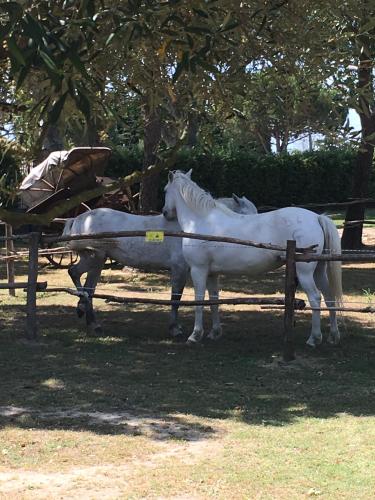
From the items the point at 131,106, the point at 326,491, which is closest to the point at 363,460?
the point at 326,491

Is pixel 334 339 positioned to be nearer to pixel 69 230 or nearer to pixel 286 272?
pixel 286 272

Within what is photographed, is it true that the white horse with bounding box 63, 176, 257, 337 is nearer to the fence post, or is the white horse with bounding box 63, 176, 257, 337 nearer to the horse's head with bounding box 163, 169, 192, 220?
the horse's head with bounding box 163, 169, 192, 220

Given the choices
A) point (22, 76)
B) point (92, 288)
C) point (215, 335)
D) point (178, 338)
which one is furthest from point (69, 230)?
point (22, 76)

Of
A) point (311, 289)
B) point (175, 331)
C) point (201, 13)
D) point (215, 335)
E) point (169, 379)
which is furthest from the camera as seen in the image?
point (175, 331)

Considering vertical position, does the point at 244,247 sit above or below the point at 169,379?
above

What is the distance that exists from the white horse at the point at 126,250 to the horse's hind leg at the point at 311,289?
1.58 metres

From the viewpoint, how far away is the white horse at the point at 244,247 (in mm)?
7684

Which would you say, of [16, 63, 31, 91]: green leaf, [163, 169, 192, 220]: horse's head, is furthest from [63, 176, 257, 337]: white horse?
[16, 63, 31, 91]: green leaf

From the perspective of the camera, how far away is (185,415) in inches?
209

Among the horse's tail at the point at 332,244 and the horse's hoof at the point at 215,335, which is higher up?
the horse's tail at the point at 332,244

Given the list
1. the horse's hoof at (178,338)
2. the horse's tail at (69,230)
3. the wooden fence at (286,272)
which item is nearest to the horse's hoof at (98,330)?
the wooden fence at (286,272)

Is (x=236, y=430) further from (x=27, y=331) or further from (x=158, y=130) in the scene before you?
(x=158, y=130)

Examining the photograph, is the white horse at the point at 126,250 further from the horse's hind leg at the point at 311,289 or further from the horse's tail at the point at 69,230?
the horse's hind leg at the point at 311,289

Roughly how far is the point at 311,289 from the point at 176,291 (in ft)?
5.72
